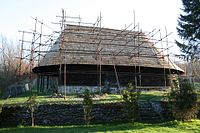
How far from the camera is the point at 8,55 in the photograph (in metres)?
45.2

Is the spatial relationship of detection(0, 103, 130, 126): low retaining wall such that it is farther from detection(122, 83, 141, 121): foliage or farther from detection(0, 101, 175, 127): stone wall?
detection(122, 83, 141, 121): foliage

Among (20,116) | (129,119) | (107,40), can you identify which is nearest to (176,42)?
(107,40)

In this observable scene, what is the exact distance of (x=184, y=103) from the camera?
13.5 metres

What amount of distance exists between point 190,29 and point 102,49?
21.7 ft

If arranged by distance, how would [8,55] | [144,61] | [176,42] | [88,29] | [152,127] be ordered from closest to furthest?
[152,127]
[176,42]
[144,61]
[88,29]
[8,55]

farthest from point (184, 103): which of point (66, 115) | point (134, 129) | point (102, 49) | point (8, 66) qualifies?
point (8, 66)

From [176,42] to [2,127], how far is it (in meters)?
13.6

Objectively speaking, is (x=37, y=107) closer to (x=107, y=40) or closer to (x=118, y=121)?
(x=118, y=121)

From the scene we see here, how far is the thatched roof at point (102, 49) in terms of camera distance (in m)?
20.9

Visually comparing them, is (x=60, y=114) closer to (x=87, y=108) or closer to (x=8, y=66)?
(x=87, y=108)

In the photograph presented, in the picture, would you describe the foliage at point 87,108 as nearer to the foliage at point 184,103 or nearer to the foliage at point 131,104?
the foliage at point 131,104

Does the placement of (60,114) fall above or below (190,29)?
below

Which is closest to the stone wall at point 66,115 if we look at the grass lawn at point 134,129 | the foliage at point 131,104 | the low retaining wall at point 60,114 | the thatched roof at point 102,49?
the low retaining wall at point 60,114

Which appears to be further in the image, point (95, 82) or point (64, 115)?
point (95, 82)
